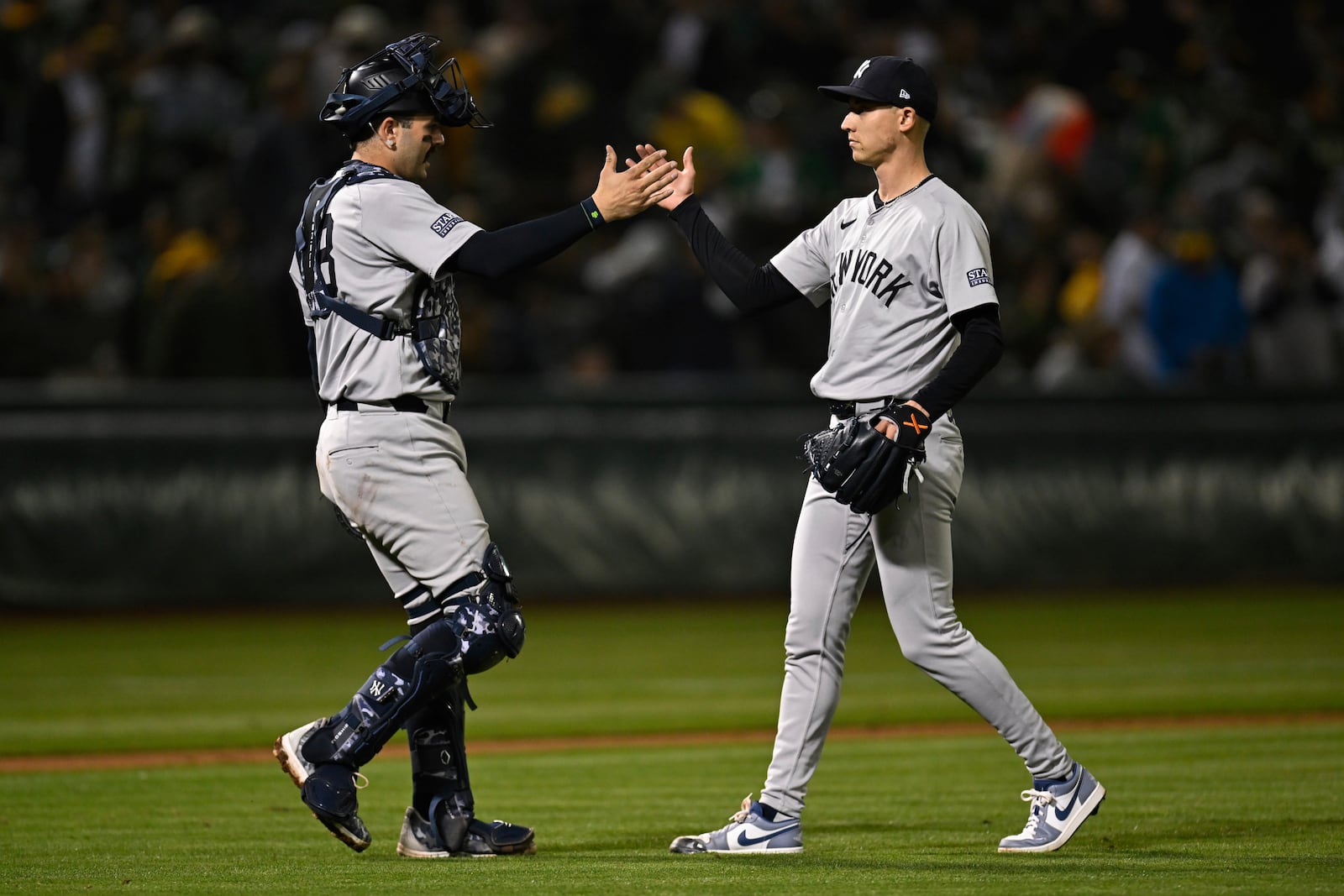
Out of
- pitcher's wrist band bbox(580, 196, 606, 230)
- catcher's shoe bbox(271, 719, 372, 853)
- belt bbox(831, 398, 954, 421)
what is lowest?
catcher's shoe bbox(271, 719, 372, 853)

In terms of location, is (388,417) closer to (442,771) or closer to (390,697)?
(390,697)

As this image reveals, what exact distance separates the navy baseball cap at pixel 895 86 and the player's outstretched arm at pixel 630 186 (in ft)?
1.83

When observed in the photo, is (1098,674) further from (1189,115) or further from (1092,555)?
(1189,115)

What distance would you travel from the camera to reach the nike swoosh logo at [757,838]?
541 centimetres

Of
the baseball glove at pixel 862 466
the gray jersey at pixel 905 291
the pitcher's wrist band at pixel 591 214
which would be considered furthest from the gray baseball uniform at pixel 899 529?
the pitcher's wrist band at pixel 591 214

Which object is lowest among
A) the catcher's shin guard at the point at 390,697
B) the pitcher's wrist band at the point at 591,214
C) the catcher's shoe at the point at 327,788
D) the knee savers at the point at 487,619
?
the catcher's shoe at the point at 327,788

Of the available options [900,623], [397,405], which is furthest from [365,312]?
[900,623]

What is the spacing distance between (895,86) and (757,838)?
2.24m

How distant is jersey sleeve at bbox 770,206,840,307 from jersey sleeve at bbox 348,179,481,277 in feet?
3.36

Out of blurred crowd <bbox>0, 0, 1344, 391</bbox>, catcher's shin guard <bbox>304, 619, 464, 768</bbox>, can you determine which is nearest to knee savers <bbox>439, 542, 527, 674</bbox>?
catcher's shin guard <bbox>304, 619, 464, 768</bbox>

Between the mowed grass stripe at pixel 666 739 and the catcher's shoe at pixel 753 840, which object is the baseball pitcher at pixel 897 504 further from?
the mowed grass stripe at pixel 666 739

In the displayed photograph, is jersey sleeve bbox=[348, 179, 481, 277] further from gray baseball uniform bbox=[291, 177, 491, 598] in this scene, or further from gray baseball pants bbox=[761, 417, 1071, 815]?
gray baseball pants bbox=[761, 417, 1071, 815]

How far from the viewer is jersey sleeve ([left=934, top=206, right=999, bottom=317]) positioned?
527cm

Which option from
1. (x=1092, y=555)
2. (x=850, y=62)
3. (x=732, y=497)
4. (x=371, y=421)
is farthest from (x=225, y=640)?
(x=850, y=62)
